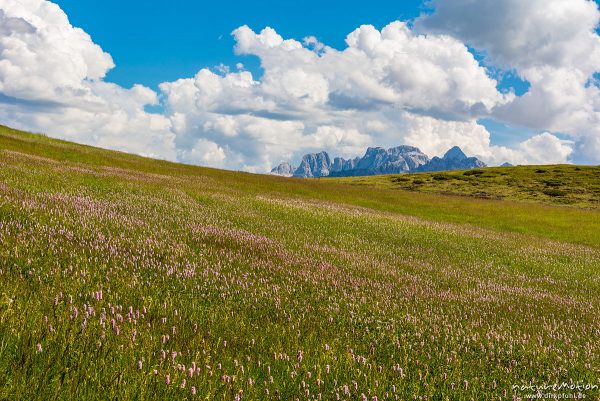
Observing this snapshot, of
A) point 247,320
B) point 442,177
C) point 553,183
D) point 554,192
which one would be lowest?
point 247,320

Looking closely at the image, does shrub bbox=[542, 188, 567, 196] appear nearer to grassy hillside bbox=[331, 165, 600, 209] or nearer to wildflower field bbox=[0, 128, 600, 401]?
grassy hillside bbox=[331, 165, 600, 209]

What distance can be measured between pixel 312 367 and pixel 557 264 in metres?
17.8

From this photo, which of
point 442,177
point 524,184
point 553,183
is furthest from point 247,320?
point 442,177

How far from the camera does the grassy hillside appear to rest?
82.1m

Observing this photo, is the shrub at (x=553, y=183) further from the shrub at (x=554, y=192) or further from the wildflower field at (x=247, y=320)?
the wildflower field at (x=247, y=320)

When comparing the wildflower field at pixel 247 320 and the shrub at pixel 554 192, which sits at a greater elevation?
the shrub at pixel 554 192

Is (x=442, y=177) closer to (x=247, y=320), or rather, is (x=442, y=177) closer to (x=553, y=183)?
(x=553, y=183)

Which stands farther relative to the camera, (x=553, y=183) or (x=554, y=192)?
(x=553, y=183)

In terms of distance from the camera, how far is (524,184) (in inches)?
3999

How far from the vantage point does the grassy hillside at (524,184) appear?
8205 centimetres

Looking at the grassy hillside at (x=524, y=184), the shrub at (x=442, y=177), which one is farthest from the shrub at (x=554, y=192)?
the shrub at (x=442, y=177)

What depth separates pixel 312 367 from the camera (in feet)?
14.1

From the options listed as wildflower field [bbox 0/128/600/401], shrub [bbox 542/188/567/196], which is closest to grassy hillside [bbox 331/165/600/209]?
shrub [bbox 542/188/567/196]

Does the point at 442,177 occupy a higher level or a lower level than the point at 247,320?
higher
